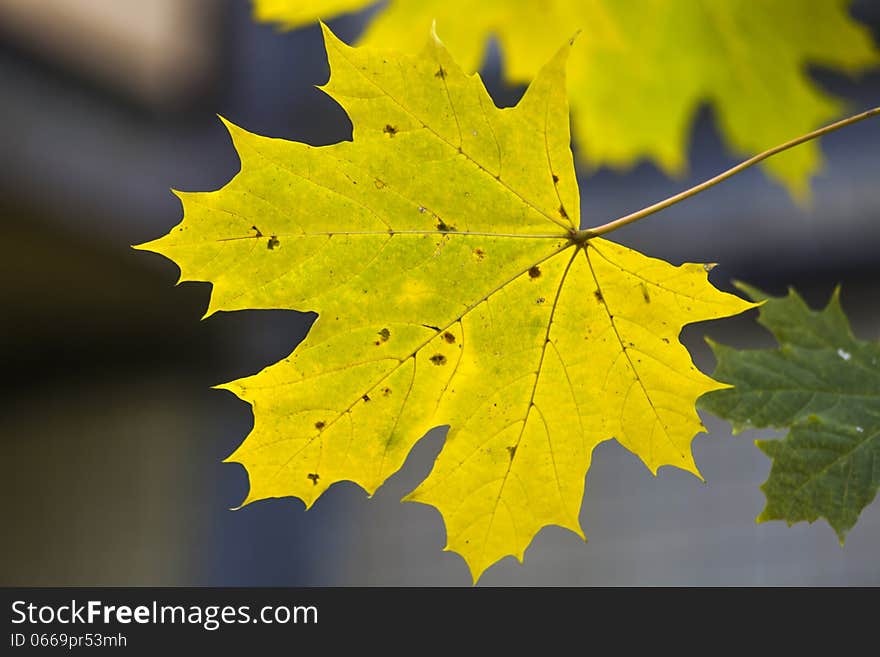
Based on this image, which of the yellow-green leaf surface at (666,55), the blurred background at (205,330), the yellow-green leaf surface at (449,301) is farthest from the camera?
the blurred background at (205,330)

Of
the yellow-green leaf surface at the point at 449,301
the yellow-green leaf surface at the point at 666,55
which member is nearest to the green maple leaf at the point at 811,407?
the yellow-green leaf surface at the point at 449,301

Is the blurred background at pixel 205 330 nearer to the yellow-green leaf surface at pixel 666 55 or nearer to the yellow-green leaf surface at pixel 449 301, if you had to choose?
the yellow-green leaf surface at pixel 666 55

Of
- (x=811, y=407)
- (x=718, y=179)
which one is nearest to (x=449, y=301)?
(x=718, y=179)

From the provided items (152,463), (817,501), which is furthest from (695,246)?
(817,501)

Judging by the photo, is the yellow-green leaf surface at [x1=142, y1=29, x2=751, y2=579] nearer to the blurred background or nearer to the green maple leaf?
the green maple leaf

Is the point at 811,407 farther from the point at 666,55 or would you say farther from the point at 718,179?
Result: the point at 666,55

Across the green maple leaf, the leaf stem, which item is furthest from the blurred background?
the leaf stem
